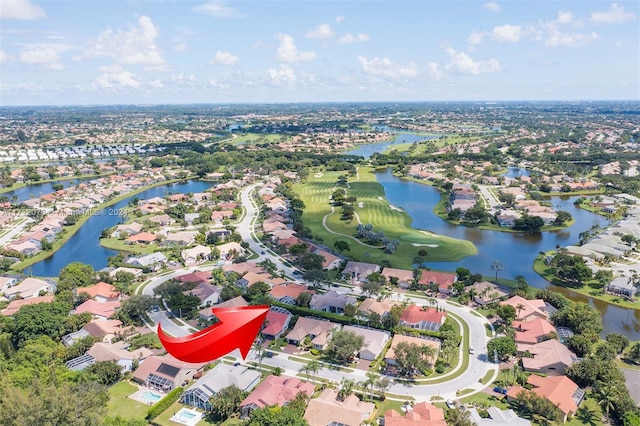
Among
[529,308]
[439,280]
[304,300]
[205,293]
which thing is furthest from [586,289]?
[205,293]

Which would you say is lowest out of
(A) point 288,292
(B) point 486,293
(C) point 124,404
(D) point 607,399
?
(C) point 124,404

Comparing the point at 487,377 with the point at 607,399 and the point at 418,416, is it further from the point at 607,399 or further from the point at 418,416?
the point at 418,416

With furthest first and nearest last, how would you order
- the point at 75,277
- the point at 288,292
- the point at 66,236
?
the point at 66,236
the point at 75,277
the point at 288,292

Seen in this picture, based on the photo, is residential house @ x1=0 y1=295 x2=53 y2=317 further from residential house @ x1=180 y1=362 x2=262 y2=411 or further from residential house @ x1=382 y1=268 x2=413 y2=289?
residential house @ x1=382 y1=268 x2=413 y2=289

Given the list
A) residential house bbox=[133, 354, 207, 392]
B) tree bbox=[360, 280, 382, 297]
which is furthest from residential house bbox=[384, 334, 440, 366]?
residential house bbox=[133, 354, 207, 392]

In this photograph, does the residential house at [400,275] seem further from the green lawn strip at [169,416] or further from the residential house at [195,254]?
the green lawn strip at [169,416]

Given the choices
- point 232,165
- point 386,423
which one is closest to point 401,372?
point 386,423

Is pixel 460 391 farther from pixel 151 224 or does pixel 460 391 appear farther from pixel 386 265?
pixel 151 224

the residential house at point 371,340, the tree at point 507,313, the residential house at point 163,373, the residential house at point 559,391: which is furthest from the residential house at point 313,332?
the tree at point 507,313
